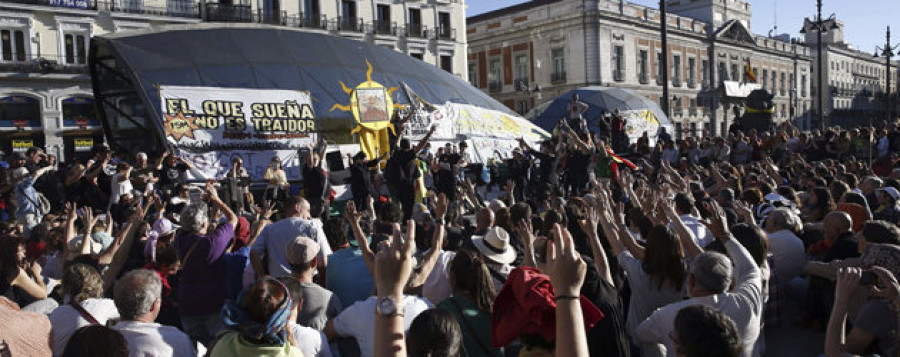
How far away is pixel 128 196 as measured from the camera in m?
10.8

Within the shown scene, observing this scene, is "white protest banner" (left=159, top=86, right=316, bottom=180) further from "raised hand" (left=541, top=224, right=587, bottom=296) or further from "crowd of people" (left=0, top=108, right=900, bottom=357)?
"raised hand" (left=541, top=224, right=587, bottom=296)

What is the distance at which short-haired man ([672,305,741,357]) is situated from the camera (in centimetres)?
261

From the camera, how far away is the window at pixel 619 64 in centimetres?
5150

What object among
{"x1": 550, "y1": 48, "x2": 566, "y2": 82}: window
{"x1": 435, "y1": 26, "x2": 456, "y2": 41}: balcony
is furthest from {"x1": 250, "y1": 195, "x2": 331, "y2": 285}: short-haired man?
{"x1": 550, "y1": 48, "x2": 566, "y2": 82}: window

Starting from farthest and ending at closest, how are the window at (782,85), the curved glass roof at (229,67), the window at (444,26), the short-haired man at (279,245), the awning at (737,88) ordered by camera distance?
the window at (782,85), the awning at (737,88), the window at (444,26), the curved glass roof at (229,67), the short-haired man at (279,245)


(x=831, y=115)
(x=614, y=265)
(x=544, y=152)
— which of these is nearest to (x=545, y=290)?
(x=614, y=265)

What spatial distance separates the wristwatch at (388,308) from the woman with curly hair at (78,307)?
6.48ft

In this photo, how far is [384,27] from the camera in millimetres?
42406

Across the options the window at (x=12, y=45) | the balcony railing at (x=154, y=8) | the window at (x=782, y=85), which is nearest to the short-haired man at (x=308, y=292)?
the window at (x=12, y=45)

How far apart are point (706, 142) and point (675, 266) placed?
1524 centimetres

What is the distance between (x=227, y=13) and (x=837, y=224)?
3590 cm

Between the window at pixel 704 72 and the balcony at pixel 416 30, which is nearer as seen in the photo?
the balcony at pixel 416 30

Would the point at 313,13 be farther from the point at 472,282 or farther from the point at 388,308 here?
the point at 388,308

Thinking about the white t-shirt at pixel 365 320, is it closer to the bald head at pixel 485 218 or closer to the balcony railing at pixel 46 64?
the bald head at pixel 485 218
